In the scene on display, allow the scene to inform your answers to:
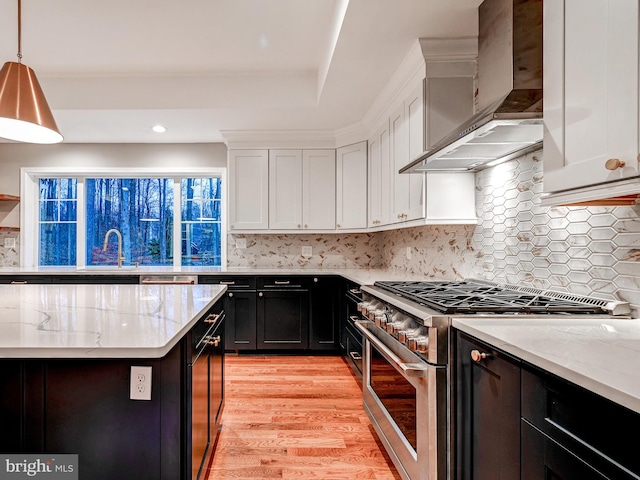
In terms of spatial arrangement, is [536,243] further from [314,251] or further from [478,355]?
[314,251]

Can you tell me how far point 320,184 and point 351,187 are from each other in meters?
0.38

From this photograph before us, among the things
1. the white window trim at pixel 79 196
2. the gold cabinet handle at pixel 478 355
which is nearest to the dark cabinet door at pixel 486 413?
the gold cabinet handle at pixel 478 355

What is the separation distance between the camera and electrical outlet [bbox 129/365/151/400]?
1.21 metres

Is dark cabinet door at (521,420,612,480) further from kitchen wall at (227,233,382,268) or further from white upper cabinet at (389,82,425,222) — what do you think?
kitchen wall at (227,233,382,268)

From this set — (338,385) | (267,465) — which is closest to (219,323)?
(267,465)

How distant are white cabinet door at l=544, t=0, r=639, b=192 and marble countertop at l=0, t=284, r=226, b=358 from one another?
1.36 m

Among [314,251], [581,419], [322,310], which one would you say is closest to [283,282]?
[322,310]

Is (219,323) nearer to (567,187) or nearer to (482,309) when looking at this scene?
(482,309)

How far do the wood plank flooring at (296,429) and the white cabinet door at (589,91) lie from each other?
5.39 feet

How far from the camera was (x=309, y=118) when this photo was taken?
3.68 m

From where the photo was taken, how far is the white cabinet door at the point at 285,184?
416cm

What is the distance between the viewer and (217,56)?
310 cm

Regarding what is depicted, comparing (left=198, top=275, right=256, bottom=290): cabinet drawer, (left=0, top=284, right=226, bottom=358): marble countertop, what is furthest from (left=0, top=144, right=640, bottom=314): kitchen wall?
(left=0, top=284, right=226, bottom=358): marble countertop

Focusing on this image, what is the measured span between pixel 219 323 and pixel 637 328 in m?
1.93
